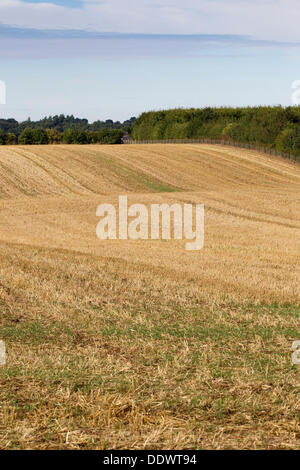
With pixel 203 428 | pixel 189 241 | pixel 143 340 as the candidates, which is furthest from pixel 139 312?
pixel 189 241

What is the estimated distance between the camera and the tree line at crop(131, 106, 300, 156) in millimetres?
84312

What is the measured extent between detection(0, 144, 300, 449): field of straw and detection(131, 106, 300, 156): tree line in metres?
55.2

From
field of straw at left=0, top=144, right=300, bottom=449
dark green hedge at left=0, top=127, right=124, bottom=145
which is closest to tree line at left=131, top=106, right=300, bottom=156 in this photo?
dark green hedge at left=0, top=127, right=124, bottom=145

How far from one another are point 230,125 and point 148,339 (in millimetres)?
88427

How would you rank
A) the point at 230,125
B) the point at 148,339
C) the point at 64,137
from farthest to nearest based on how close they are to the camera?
the point at 64,137, the point at 230,125, the point at 148,339

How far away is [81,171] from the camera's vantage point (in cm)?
5325

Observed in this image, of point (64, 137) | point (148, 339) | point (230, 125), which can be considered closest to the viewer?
point (148, 339)

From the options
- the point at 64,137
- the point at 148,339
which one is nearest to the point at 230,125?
the point at 64,137

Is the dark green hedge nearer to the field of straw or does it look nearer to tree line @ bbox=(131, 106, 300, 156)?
tree line @ bbox=(131, 106, 300, 156)

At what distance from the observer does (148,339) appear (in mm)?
10836

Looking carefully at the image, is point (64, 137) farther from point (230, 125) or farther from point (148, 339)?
point (148, 339)

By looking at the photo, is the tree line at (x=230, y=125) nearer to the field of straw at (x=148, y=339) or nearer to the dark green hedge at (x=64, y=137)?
the dark green hedge at (x=64, y=137)
